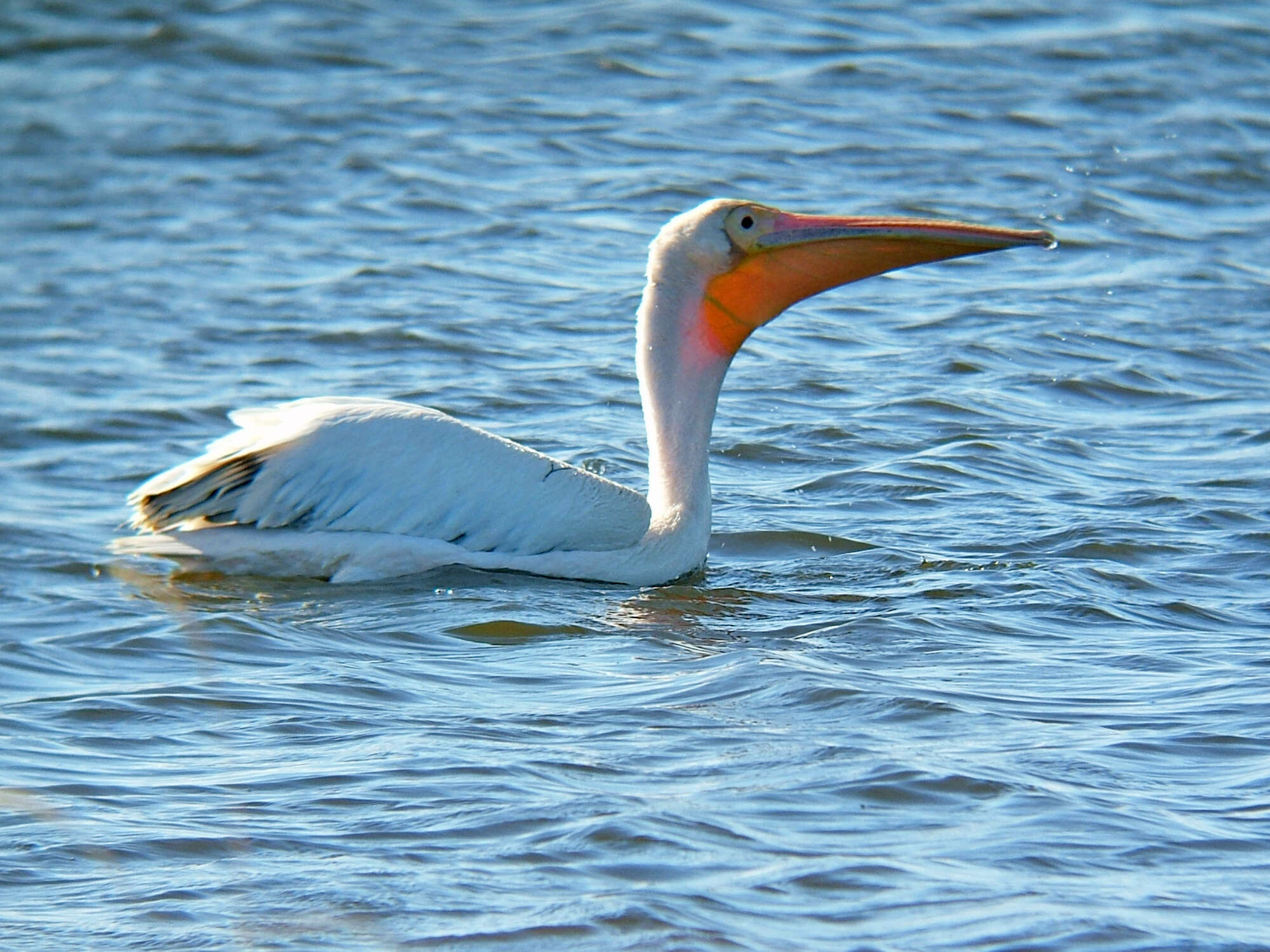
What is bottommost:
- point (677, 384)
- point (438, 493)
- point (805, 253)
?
point (438, 493)

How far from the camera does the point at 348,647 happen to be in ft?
14.1

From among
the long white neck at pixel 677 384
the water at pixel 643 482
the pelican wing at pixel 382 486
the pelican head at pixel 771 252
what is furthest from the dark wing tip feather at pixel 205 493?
the pelican head at pixel 771 252

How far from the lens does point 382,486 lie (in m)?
4.92

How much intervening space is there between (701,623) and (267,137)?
6.49 m

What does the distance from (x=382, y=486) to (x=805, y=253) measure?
125cm

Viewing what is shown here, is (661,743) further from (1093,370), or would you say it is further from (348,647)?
(1093,370)

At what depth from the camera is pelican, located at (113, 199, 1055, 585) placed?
4.89m

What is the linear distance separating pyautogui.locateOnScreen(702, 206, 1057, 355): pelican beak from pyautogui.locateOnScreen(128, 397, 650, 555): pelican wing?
2.14 feet

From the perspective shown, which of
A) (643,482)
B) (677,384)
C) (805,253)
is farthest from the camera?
(643,482)

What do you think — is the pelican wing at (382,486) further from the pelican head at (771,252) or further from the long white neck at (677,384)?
the pelican head at (771,252)

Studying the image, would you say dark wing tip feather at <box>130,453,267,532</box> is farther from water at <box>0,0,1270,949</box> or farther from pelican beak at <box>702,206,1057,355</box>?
pelican beak at <box>702,206,1057,355</box>

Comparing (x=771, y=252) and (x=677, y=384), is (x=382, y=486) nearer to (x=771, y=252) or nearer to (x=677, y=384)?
(x=677, y=384)

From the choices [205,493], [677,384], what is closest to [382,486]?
[205,493]

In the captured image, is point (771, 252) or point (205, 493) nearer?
point (205, 493)
